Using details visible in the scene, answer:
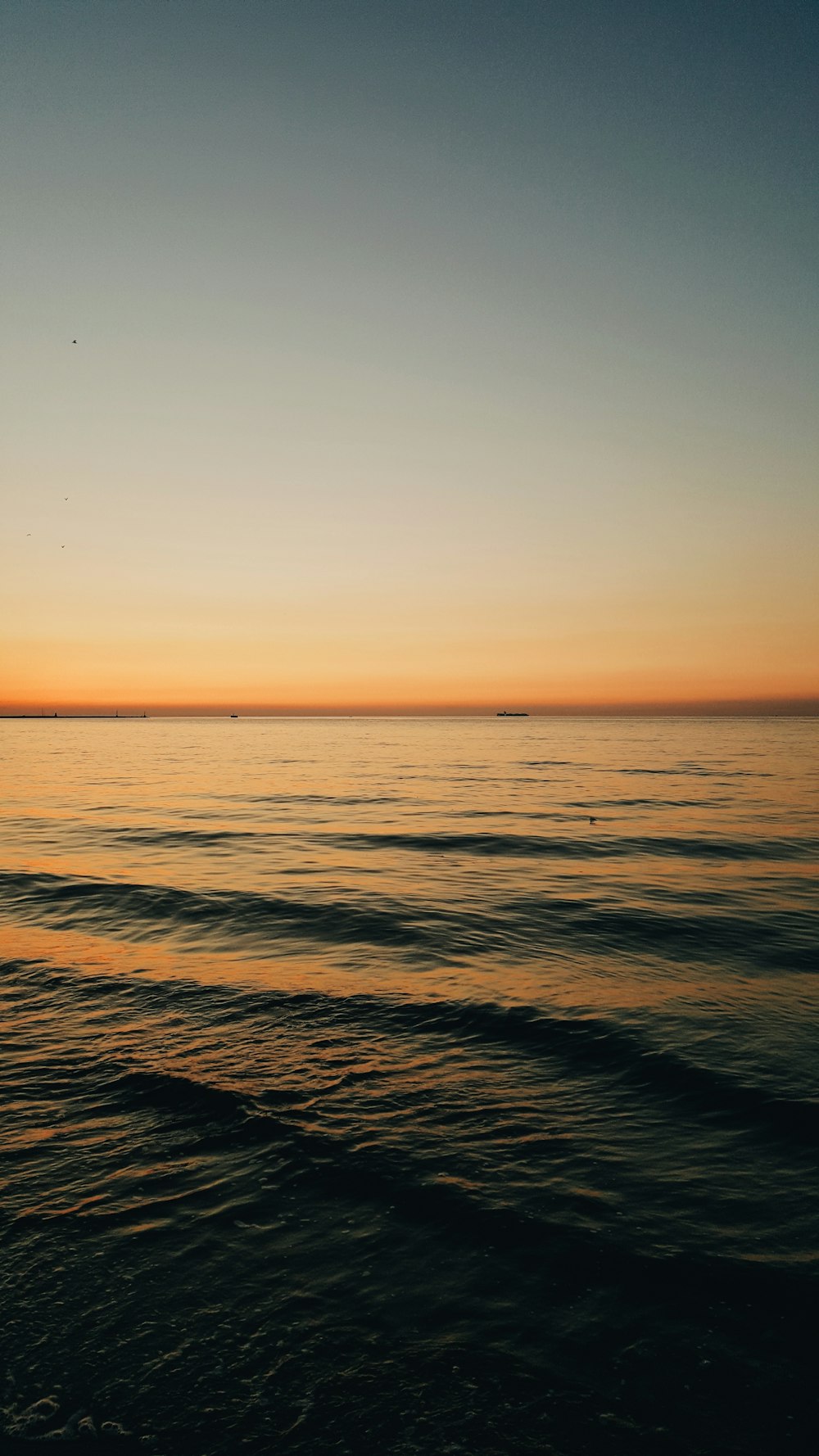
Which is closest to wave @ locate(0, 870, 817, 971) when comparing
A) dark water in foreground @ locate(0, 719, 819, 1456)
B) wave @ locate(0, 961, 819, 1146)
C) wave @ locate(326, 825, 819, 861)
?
dark water in foreground @ locate(0, 719, 819, 1456)

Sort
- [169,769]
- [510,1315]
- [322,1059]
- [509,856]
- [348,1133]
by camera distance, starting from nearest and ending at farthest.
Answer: [510,1315] → [348,1133] → [322,1059] → [509,856] → [169,769]

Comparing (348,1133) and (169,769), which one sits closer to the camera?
(348,1133)

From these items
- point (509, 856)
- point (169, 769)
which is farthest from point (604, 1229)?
point (169, 769)

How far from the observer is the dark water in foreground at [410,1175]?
12.5 ft

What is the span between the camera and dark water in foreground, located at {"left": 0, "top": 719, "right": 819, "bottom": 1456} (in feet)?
12.5

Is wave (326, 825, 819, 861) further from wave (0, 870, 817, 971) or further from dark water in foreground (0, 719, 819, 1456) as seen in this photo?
dark water in foreground (0, 719, 819, 1456)

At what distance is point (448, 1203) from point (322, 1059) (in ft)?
8.71

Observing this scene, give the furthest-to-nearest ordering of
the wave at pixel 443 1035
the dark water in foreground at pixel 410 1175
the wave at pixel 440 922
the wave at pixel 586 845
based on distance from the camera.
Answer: the wave at pixel 586 845 → the wave at pixel 440 922 → the wave at pixel 443 1035 → the dark water in foreground at pixel 410 1175

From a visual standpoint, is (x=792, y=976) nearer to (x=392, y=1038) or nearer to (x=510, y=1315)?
(x=392, y=1038)

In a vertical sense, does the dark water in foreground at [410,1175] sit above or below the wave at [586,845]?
above

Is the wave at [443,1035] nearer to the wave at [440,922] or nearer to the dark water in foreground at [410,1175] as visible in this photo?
the dark water in foreground at [410,1175]

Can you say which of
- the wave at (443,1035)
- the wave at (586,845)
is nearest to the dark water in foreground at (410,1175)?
the wave at (443,1035)

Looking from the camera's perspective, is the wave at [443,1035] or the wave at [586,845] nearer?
the wave at [443,1035]

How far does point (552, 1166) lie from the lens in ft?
19.2
